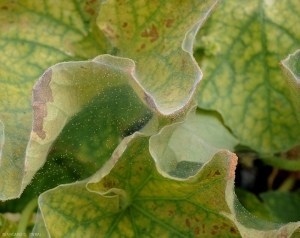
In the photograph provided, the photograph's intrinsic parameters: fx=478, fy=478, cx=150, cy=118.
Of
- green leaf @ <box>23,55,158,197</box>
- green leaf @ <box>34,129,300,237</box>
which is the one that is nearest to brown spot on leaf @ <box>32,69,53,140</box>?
green leaf @ <box>23,55,158,197</box>

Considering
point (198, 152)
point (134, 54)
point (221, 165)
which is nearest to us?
point (221, 165)

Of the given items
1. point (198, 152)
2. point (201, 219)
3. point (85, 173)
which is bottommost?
point (85, 173)

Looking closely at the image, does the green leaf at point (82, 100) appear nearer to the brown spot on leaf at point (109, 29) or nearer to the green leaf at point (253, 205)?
the brown spot on leaf at point (109, 29)

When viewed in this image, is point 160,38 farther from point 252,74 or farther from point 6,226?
point 6,226

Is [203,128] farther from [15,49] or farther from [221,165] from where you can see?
[15,49]

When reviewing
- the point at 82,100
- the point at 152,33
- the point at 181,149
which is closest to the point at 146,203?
the point at 181,149

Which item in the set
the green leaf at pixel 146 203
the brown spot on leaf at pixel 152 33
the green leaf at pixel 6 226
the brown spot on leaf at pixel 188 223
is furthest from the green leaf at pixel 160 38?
the green leaf at pixel 6 226

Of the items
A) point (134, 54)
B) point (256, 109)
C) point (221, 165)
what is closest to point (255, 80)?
point (256, 109)

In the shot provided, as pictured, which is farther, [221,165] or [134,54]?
[134,54]
